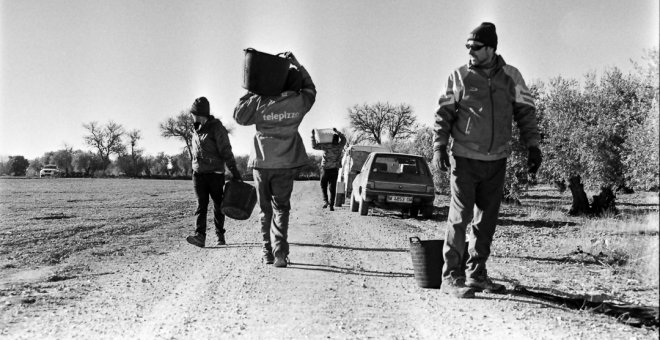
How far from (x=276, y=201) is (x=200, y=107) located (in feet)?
7.86

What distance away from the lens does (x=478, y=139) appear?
4.43 m

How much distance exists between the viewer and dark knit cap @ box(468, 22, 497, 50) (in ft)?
14.2

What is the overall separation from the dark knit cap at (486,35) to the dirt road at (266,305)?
2.20 m

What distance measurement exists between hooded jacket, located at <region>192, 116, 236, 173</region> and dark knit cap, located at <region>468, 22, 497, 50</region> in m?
4.20

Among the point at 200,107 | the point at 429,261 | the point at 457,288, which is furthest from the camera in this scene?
the point at 200,107

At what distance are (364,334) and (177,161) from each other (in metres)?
90.6

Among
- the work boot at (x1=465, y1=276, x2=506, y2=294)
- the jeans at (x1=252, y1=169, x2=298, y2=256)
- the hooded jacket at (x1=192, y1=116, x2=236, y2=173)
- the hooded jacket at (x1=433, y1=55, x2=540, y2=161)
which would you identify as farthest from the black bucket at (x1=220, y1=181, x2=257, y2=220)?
the work boot at (x1=465, y1=276, x2=506, y2=294)

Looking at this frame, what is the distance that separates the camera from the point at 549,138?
62.1 ft

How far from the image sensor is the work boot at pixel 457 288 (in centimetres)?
421

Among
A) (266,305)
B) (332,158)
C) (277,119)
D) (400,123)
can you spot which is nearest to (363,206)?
(332,158)

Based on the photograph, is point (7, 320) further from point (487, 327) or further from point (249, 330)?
point (487, 327)

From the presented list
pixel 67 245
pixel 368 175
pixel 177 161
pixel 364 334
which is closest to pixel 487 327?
pixel 364 334

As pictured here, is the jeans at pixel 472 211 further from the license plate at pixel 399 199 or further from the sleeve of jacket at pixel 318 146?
the sleeve of jacket at pixel 318 146

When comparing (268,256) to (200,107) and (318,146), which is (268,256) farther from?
(318,146)
